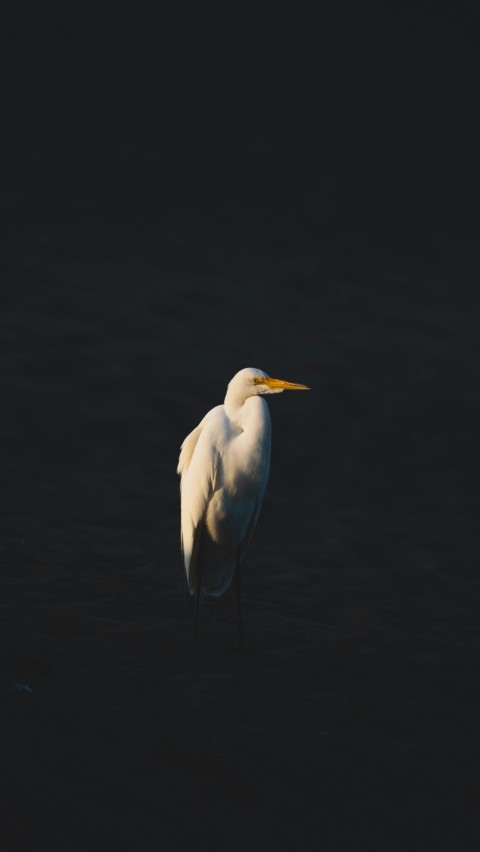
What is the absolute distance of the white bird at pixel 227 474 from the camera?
610 cm

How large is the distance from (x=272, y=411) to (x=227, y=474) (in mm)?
4015

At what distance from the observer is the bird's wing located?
615 centimetres

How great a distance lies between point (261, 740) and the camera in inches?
193

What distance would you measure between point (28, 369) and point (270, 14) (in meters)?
8.86

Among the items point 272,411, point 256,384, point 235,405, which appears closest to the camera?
point 256,384

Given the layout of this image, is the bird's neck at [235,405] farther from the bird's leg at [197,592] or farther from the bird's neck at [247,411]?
the bird's leg at [197,592]

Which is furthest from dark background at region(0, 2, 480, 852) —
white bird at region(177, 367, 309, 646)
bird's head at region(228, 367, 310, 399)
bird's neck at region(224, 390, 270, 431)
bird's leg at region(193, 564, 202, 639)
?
bird's head at region(228, 367, 310, 399)

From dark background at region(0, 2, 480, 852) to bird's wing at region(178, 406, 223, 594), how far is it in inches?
15.0

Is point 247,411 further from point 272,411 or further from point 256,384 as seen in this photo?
point 272,411

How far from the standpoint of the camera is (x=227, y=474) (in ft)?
20.3

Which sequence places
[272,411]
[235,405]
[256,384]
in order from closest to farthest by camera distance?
[256,384], [235,405], [272,411]

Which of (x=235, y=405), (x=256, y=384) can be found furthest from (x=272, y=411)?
(x=256, y=384)

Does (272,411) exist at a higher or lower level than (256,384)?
higher

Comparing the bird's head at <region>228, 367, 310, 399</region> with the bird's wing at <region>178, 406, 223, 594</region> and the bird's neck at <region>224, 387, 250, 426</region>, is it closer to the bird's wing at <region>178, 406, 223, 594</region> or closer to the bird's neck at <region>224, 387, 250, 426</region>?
the bird's neck at <region>224, 387, 250, 426</region>
